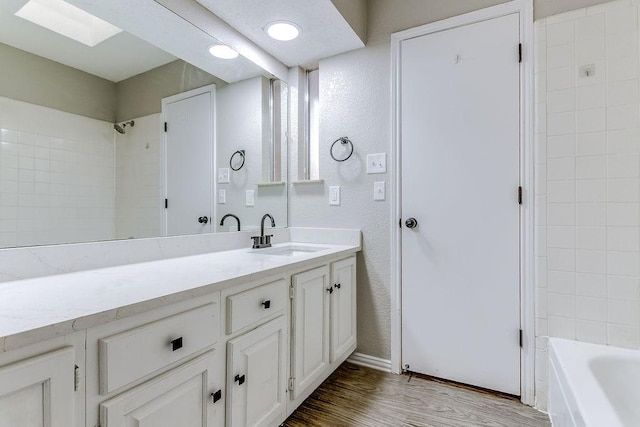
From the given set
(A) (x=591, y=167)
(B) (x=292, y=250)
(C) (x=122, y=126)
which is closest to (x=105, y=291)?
(C) (x=122, y=126)

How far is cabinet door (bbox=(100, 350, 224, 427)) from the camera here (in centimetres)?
77

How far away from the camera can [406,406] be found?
161cm

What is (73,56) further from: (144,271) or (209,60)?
(144,271)

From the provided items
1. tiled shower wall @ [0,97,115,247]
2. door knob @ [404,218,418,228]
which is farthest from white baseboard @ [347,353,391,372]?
tiled shower wall @ [0,97,115,247]

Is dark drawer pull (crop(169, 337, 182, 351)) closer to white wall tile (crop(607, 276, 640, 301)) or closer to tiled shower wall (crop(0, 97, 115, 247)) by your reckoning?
tiled shower wall (crop(0, 97, 115, 247))

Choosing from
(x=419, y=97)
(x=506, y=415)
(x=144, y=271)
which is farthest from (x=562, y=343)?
(x=144, y=271)

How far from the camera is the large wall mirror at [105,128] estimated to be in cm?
108

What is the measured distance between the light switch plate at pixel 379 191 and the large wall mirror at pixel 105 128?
2.82 feet

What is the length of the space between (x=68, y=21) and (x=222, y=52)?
30.7 inches

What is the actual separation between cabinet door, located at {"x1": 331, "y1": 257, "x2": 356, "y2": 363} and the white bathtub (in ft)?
3.31

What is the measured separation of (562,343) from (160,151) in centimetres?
212

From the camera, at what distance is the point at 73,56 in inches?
48.4

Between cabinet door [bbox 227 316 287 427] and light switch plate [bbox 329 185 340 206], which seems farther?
light switch plate [bbox 329 185 340 206]

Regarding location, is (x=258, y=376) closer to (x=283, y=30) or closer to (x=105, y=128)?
(x=105, y=128)
